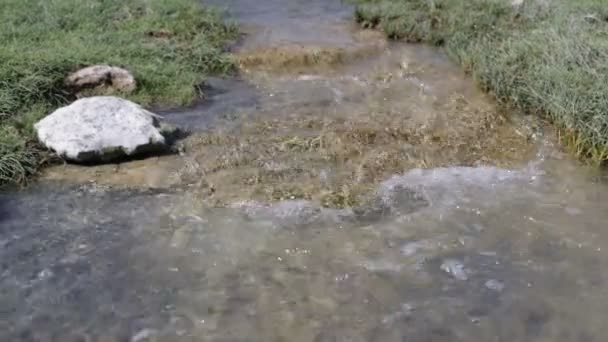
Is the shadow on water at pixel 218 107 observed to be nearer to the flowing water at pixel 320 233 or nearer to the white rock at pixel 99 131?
the flowing water at pixel 320 233

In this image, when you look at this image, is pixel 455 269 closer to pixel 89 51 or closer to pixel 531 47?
pixel 531 47

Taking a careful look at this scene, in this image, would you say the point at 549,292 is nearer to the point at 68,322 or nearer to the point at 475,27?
the point at 68,322

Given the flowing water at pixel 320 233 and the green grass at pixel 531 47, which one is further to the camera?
the green grass at pixel 531 47

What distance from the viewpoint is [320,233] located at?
5.62m

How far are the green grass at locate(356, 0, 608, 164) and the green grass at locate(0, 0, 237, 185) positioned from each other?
2721 millimetres

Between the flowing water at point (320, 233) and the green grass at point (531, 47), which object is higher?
the green grass at point (531, 47)

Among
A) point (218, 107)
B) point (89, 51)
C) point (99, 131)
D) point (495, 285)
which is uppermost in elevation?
point (89, 51)

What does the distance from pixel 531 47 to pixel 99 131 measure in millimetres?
4928

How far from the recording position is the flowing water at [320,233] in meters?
4.68

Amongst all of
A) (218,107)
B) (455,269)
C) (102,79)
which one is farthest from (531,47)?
(102,79)

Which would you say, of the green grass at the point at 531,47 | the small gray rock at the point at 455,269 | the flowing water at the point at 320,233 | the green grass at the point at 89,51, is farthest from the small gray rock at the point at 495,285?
the green grass at the point at 89,51

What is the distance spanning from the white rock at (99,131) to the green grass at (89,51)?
0.77ft

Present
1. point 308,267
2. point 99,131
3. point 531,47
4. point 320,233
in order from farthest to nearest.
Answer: point 531,47
point 99,131
point 320,233
point 308,267

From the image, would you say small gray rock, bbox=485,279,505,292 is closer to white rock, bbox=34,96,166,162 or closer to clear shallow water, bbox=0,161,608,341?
clear shallow water, bbox=0,161,608,341
